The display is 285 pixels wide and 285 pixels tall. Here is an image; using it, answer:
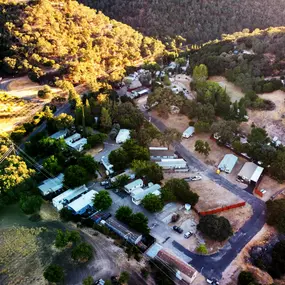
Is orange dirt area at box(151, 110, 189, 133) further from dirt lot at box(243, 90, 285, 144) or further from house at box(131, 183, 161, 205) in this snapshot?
house at box(131, 183, 161, 205)

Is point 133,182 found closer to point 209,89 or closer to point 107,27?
point 209,89

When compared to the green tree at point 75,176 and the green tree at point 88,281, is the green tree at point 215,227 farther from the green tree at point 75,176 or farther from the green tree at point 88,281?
the green tree at point 75,176

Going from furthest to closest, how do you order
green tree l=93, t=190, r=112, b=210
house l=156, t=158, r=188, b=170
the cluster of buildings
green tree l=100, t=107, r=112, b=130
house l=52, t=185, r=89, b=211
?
green tree l=100, t=107, r=112, b=130
the cluster of buildings
house l=156, t=158, r=188, b=170
house l=52, t=185, r=89, b=211
green tree l=93, t=190, r=112, b=210

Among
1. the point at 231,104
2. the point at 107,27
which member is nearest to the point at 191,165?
the point at 231,104

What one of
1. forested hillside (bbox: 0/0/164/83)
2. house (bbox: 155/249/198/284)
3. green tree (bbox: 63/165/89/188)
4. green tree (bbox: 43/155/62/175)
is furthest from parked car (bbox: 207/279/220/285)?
forested hillside (bbox: 0/0/164/83)

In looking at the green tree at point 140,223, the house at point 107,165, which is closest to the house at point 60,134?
the house at point 107,165
